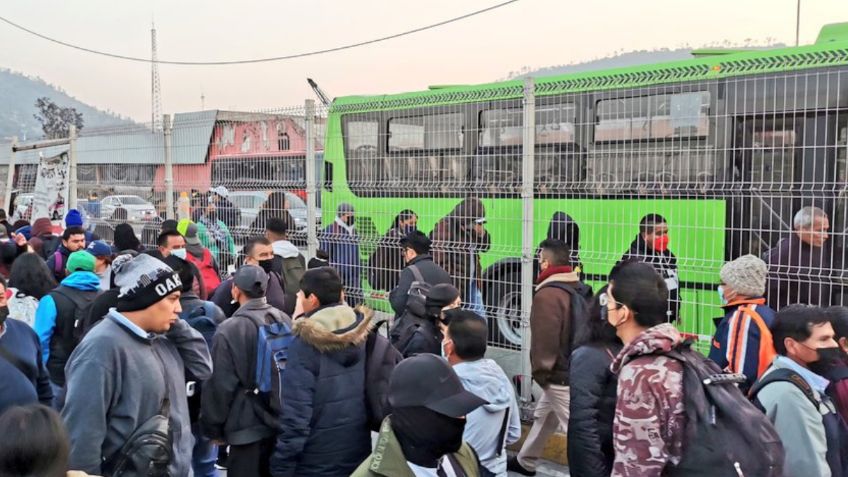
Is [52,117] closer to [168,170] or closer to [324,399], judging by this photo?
[168,170]

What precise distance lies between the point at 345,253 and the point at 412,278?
2.01 metres

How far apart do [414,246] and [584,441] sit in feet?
10.1

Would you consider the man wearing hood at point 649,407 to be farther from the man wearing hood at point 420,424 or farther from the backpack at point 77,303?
the backpack at point 77,303

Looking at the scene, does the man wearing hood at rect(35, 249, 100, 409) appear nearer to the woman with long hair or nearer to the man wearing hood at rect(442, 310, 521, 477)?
the woman with long hair

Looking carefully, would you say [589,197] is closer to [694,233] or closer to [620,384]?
[694,233]

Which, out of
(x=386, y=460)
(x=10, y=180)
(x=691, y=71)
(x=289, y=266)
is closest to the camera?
(x=386, y=460)

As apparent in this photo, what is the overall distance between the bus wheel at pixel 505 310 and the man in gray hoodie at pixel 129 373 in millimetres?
3578


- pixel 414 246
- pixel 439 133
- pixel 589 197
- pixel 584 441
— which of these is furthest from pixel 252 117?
pixel 584 441

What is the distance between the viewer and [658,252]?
21.0 ft

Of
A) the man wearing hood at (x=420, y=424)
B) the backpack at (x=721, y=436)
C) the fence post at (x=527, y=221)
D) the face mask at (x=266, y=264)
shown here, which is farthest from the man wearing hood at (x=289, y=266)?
the backpack at (x=721, y=436)

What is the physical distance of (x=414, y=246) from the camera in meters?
6.28

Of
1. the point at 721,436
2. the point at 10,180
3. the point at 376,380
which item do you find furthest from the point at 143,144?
the point at 721,436

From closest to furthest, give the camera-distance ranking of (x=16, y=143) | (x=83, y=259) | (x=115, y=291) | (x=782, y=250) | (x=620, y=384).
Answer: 1. (x=620, y=384)
2. (x=115, y=291)
3. (x=83, y=259)
4. (x=782, y=250)
5. (x=16, y=143)

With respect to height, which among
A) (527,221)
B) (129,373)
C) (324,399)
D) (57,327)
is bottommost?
(324,399)
